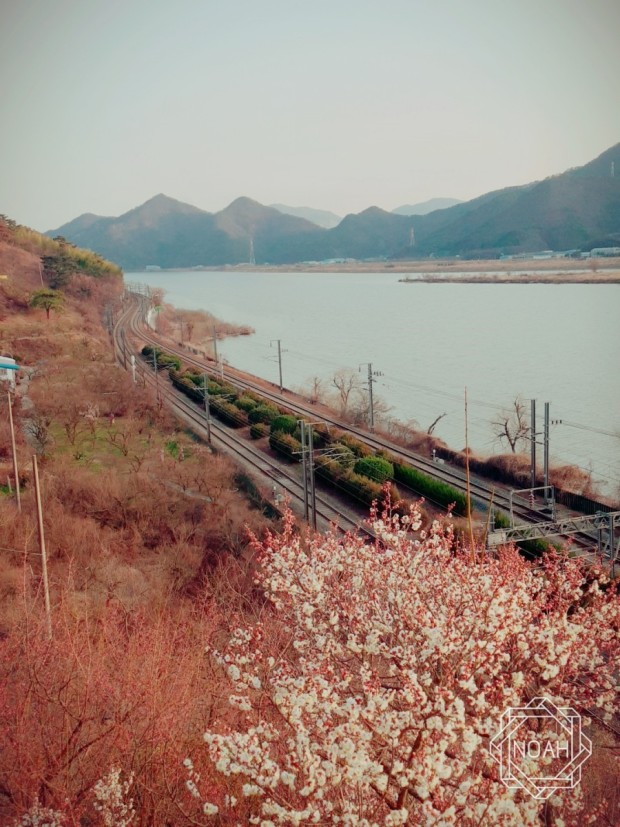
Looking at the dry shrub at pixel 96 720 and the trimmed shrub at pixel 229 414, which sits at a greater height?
the dry shrub at pixel 96 720

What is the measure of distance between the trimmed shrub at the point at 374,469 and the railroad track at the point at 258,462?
1230mm

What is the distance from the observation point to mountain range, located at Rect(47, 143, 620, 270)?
328ft

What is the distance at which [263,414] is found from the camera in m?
24.5

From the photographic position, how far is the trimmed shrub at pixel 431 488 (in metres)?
16.5

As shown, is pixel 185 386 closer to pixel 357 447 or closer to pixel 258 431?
pixel 258 431

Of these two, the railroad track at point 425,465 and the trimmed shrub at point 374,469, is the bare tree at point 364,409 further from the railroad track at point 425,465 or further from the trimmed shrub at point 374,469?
the trimmed shrub at point 374,469

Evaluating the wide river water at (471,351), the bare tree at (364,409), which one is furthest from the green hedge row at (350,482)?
the bare tree at (364,409)

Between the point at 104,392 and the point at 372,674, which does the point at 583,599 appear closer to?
the point at 372,674

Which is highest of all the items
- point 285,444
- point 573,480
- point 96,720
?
point 96,720

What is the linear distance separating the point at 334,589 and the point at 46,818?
8.61 feet

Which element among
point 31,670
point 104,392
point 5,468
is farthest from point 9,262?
point 31,670

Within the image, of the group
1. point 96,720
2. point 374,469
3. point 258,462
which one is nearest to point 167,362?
point 258,462

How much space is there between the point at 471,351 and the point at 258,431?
2153 centimetres

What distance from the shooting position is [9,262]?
155 ft
